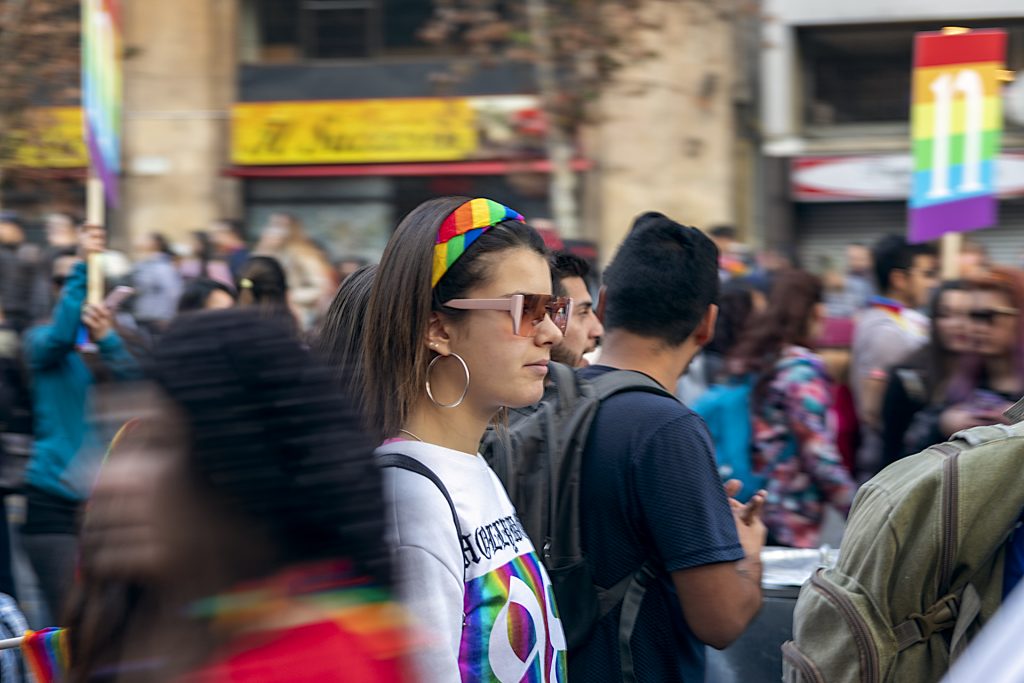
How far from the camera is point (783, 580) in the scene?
11.7 feet

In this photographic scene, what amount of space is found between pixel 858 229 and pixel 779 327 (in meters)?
9.41

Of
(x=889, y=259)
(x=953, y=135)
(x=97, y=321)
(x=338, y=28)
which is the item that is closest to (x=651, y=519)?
(x=97, y=321)

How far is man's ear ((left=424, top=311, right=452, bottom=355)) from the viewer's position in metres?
2.31

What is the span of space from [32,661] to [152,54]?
1484 centimetres

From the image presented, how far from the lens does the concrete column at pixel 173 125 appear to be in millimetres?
15539

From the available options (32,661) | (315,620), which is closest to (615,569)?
(32,661)

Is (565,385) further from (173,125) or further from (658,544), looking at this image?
(173,125)

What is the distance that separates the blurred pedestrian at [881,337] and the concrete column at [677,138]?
7502 millimetres

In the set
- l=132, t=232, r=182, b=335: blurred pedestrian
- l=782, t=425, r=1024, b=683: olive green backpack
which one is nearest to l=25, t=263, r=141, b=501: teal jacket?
l=782, t=425, r=1024, b=683: olive green backpack

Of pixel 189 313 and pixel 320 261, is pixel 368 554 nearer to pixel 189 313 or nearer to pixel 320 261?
pixel 189 313

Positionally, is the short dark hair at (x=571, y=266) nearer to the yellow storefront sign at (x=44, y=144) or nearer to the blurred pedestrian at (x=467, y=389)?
the blurred pedestrian at (x=467, y=389)

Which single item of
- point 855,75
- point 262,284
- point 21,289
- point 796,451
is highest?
point 855,75

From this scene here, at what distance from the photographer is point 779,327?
526cm

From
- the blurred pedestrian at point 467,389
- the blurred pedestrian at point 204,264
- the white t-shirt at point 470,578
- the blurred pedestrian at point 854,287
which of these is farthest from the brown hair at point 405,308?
the blurred pedestrian at point 854,287
